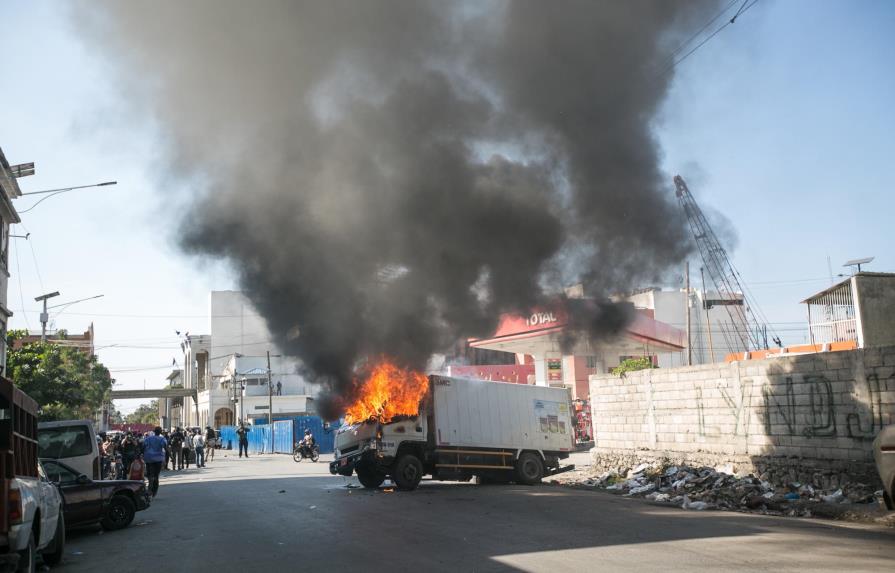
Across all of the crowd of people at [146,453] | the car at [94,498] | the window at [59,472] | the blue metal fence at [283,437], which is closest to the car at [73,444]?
the crowd of people at [146,453]

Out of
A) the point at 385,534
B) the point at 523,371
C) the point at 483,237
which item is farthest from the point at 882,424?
the point at 523,371

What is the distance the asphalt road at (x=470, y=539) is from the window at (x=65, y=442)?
197 cm

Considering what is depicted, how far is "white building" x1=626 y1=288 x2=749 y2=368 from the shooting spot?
176 ft

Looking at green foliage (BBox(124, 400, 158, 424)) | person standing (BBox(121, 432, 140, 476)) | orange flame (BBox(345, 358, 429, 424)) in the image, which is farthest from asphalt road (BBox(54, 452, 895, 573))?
green foliage (BBox(124, 400, 158, 424))

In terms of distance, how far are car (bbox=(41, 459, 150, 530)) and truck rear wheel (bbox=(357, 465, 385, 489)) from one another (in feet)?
18.0

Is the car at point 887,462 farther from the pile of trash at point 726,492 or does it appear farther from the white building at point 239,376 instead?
the white building at point 239,376

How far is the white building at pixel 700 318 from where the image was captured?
2114 inches

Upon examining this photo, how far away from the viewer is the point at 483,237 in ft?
58.0

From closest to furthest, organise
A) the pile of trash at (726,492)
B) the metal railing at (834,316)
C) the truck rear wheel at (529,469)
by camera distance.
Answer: the pile of trash at (726,492) < the truck rear wheel at (529,469) < the metal railing at (834,316)

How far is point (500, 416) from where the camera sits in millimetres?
18109

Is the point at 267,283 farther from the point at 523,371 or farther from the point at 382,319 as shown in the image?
the point at 523,371

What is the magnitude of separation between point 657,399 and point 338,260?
8648 mm

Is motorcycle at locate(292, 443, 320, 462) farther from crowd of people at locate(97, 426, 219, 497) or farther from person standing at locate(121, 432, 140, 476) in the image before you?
person standing at locate(121, 432, 140, 476)

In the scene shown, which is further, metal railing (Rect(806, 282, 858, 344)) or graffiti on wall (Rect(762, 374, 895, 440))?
metal railing (Rect(806, 282, 858, 344))
